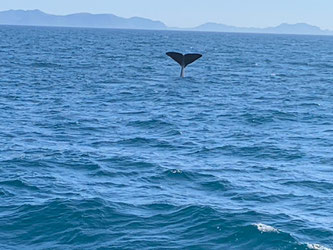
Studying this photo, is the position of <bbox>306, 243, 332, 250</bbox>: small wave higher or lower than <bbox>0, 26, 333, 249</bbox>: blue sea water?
higher

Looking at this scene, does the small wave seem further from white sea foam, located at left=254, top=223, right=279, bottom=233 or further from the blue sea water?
white sea foam, located at left=254, top=223, right=279, bottom=233

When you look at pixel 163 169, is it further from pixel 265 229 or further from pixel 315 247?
pixel 315 247

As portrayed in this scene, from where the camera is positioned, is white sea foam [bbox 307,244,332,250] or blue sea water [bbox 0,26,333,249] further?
blue sea water [bbox 0,26,333,249]

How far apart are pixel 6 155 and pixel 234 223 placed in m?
10.6

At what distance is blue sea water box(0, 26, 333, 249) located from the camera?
17078mm

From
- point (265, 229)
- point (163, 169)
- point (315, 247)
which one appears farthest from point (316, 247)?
point (163, 169)

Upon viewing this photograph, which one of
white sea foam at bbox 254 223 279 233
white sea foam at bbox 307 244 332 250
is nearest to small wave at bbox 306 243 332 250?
white sea foam at bbox 307 244 332 250

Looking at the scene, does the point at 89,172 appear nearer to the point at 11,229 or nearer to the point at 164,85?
the point at 11,229

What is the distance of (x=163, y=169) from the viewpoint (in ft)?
76.1

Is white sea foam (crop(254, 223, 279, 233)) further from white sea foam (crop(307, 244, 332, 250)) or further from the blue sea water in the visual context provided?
white sea foam (crop(307, 244, 332, 250))

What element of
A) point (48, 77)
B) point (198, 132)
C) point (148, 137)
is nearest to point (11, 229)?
point (148, 137)

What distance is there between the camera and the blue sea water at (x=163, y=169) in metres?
17.1

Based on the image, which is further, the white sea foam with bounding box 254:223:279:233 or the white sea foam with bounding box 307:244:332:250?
the white sea foam with bounding box 254:223:279:233

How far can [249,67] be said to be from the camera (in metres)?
73.3
